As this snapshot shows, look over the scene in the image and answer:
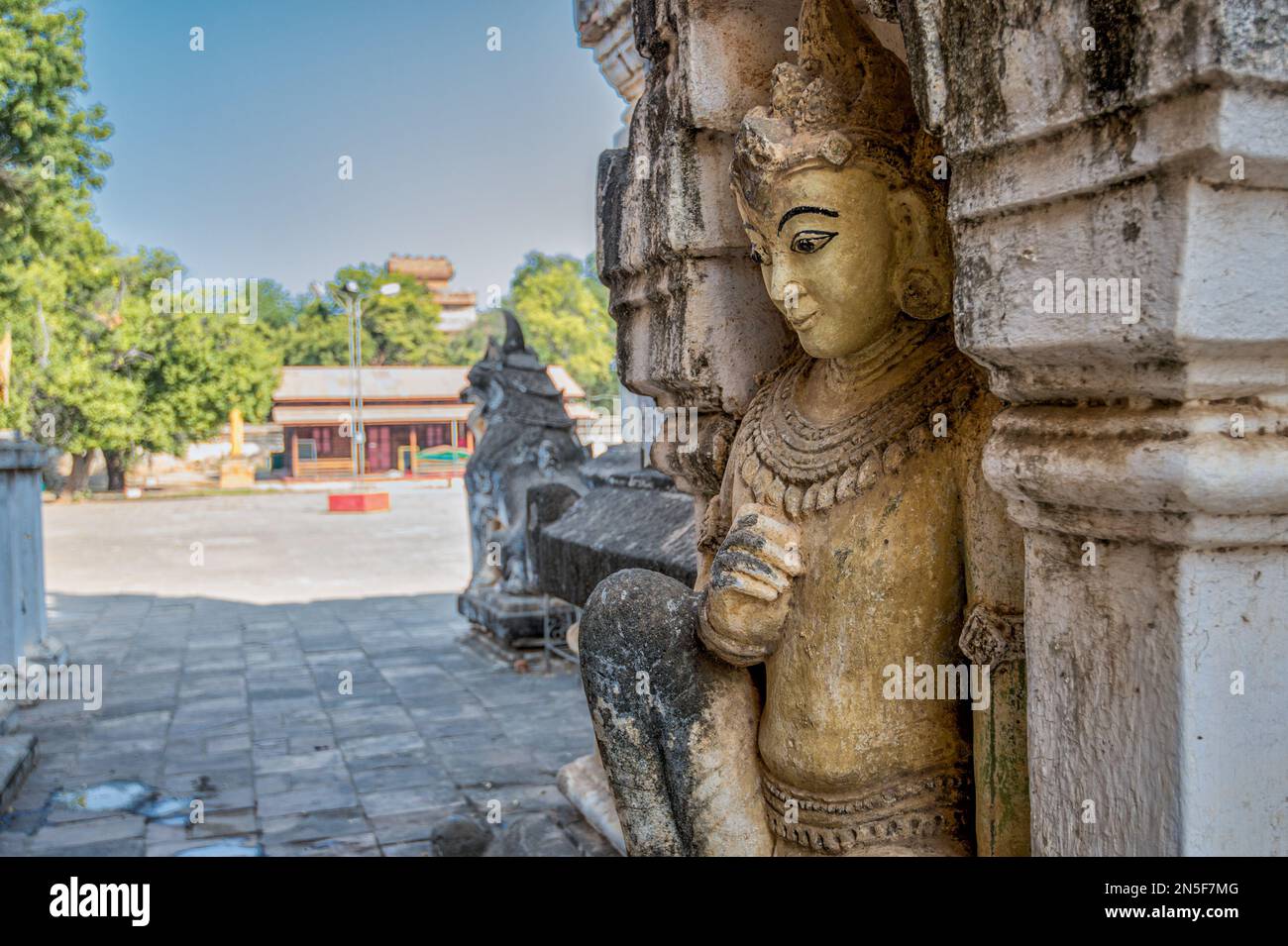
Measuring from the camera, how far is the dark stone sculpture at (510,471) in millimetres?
8062

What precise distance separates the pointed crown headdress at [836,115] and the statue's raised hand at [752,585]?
A: 52 centimetres

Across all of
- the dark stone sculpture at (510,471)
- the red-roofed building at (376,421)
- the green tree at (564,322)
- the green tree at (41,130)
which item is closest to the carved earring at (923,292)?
the dark stone sculpture at (510,471)

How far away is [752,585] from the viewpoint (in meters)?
A: 1.77

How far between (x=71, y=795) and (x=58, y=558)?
10.1 m

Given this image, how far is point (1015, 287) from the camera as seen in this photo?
1.34 metres

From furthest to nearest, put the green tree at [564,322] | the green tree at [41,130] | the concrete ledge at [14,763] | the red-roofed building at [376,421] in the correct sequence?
the green tree at [564,322], the red-roofed building at [376,421], the green tree at [41,130], the concrete ledge at [14,763]

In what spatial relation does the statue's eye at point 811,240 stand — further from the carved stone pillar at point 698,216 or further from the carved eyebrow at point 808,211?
the carved stone pillar at point 698,216

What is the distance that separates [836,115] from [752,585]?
28.7 inches

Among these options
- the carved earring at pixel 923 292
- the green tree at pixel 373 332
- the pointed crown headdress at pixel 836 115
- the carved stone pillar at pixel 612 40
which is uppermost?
the green tree at pixel 373 332

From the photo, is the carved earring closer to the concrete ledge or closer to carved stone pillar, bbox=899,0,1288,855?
carved stone pillar, bbox=899,0,1288,855

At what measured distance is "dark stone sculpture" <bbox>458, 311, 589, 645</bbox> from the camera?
806cm

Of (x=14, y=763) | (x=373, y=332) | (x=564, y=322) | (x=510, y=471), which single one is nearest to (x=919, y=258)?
(x=14, y=763)

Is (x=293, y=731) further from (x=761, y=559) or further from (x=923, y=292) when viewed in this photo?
(x=923, y=292)

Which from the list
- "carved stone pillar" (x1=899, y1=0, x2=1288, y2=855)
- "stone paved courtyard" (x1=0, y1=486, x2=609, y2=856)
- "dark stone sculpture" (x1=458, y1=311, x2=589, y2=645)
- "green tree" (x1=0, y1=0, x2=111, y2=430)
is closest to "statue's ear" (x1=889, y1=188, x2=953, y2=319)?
"carved stone pillar" (x1=899, y1=0, x2=1288, y2=855)
